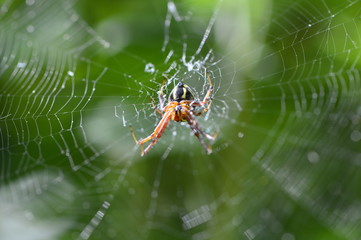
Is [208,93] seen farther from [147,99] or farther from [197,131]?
[147,99]

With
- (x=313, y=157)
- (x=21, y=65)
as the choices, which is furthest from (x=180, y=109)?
(x=313, y=157)

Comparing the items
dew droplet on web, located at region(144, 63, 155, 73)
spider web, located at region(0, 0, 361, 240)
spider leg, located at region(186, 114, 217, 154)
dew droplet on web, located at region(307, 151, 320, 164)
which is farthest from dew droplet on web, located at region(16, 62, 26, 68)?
dew droplet on web, located at region(307, 151, 320, 164)

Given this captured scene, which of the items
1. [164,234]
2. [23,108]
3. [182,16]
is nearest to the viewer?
[23,108]

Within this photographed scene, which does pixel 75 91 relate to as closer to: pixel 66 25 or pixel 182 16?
pixel 66 25

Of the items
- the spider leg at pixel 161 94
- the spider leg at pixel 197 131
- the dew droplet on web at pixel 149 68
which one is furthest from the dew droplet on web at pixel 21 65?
the spider leg at pixel 197 131

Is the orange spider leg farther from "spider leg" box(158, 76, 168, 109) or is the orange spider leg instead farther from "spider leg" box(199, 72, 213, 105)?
"spider leg" box(199, 72, 213, 105)

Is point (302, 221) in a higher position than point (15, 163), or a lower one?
lower

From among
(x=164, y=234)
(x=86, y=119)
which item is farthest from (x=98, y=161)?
(x=164, y=234)

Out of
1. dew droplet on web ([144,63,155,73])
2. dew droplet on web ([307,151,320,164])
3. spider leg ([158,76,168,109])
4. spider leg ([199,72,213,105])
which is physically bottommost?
dew droplet on web ([307,151,320,164])
